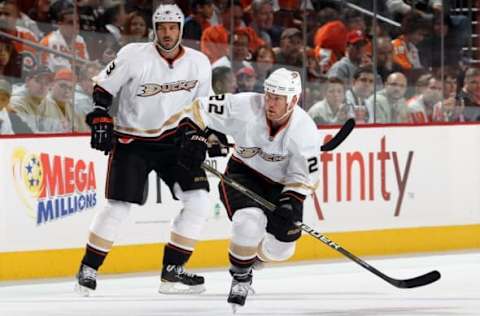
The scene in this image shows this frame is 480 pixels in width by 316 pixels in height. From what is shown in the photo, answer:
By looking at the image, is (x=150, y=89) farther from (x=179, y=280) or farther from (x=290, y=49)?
(x=290, y=49)

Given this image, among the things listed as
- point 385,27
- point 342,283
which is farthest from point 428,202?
point 342,283

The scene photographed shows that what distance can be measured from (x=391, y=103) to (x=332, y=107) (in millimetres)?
462

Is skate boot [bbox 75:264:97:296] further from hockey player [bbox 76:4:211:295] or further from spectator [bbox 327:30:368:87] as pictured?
spectator [bbox 327:30:368:87]

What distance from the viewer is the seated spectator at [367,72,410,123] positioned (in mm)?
9164

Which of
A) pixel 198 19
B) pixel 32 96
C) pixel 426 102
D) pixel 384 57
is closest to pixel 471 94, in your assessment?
pixel 426 102

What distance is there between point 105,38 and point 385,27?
2.05 meters

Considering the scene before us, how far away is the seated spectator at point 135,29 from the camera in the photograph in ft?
27.3

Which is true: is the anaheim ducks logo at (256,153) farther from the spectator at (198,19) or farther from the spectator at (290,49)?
the spectator at (290,49)

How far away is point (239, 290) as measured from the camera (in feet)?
20.9

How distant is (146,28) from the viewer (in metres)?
8.40

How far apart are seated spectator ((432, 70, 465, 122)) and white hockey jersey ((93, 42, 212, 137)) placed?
9.10 feet

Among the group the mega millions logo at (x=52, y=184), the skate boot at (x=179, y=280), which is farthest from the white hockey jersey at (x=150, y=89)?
the mega millions logo at (x=52, y=184)

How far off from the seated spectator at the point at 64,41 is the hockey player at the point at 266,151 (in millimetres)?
1533

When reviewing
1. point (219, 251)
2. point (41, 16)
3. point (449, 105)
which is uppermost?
point (41, 16)
